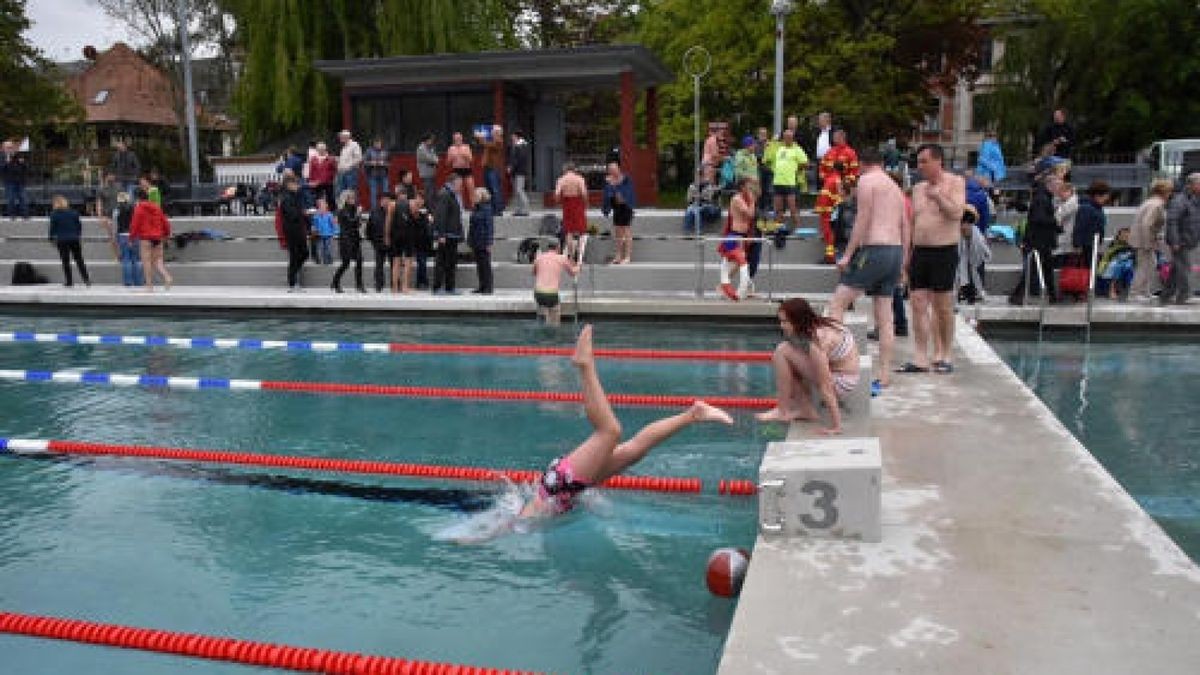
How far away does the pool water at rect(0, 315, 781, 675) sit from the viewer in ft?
15.8

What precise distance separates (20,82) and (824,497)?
141 feet

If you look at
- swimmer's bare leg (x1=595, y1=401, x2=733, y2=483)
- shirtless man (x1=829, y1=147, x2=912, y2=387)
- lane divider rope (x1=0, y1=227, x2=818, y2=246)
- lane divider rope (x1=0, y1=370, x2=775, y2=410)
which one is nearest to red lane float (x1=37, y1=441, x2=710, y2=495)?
swimmer's bare leg (x1=595, y1=401, x2=733, y2=483)

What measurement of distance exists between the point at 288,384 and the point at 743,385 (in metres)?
4.63

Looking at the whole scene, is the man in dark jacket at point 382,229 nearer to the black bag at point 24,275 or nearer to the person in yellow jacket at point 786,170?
the person in yellow jacket at point 786,170

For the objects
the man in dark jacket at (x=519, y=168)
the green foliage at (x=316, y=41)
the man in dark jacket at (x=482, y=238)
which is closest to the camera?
the man in dark jacket at (x=482, y=238)

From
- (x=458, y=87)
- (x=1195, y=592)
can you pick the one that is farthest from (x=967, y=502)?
(x=458, y=87)

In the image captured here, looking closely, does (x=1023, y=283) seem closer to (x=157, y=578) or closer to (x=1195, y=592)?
(x=1195, y=592)

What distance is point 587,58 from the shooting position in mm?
20578

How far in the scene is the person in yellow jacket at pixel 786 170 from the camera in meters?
15.8

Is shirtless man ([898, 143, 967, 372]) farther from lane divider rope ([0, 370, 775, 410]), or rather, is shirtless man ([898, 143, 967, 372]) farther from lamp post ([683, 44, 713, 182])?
lamp post ([683, 44, 713, 182])

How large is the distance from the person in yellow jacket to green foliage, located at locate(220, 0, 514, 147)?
13075 mm

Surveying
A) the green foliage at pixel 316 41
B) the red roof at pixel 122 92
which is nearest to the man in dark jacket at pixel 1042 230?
the green foliage at pixel 316 41

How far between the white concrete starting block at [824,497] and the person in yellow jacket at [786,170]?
11709 millimetres

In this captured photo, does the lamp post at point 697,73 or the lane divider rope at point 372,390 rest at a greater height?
the lamp post at point 697,73
